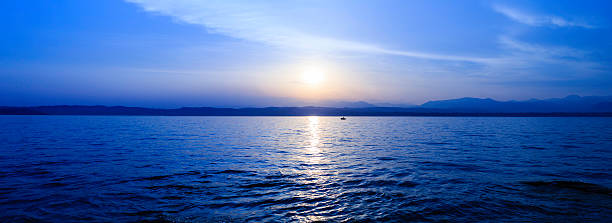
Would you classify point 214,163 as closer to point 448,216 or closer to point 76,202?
point 76,202

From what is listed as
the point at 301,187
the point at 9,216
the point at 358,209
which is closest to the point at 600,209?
the point at 358,209

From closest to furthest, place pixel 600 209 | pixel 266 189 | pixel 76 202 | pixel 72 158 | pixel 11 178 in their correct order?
1. pixel 600 209
2. pixel 76 202
3. pixel 266 189
4. pixel 11 178
5. pixel 72 158

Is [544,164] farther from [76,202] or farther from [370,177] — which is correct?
[76,202]

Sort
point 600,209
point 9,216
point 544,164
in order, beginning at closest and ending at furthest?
1. point 9,216
2. point 600,209
3. point 544,164

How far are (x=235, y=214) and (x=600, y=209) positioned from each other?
12.9 meters

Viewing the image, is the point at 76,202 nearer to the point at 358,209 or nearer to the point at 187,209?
the point at 187,209

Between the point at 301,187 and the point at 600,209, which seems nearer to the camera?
the point at 600,209

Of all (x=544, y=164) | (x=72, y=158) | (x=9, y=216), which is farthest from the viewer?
(x=72, y=158)

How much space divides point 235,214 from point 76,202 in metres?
6.52

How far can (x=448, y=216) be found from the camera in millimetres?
10492

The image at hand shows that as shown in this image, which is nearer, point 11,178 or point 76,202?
point 76,202

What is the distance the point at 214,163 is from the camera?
21938mm

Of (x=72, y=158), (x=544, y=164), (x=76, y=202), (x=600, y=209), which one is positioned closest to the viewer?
(x=600, y=209)

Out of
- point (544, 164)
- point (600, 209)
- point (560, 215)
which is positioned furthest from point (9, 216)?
point (544, 164)
